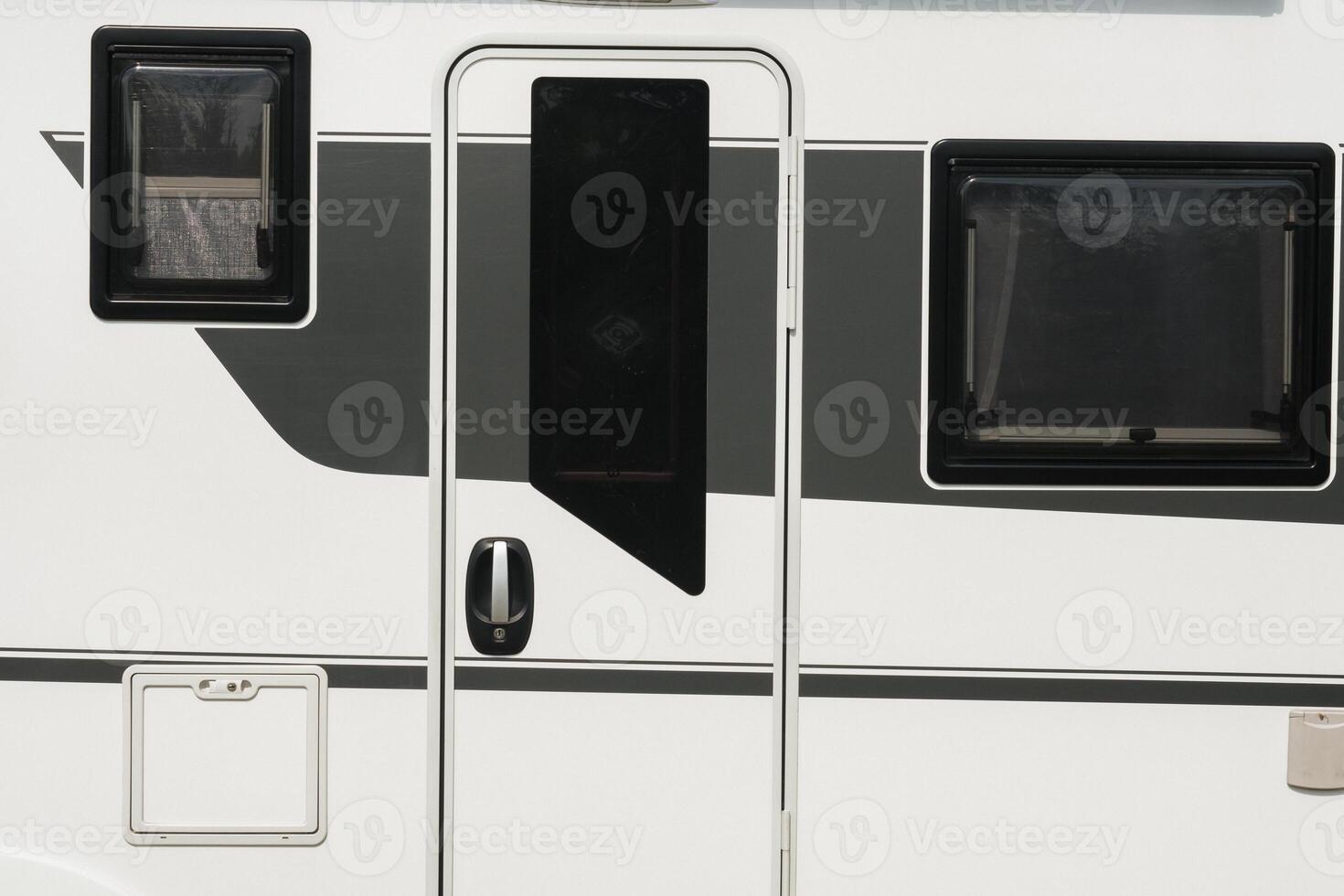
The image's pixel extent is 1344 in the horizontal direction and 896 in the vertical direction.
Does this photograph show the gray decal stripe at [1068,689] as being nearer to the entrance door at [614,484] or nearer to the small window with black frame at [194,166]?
the entrance door at [614,484]

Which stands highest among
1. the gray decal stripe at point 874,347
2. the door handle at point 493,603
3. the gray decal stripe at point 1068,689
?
the gray decal stripe at point 874,347

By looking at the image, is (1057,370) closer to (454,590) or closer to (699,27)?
(699,27)

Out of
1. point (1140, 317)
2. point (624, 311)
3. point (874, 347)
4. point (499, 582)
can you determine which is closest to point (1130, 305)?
Result: point (1140, 317)

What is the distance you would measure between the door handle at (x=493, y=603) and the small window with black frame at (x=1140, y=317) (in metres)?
0.94

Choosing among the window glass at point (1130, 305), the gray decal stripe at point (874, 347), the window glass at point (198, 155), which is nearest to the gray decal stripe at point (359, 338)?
the window glass at point (198, 155)

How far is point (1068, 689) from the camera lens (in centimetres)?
284

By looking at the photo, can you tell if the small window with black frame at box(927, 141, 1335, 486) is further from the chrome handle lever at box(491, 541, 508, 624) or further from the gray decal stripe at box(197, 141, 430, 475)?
the gray decal stripe at box(197, 141, 430, 475)

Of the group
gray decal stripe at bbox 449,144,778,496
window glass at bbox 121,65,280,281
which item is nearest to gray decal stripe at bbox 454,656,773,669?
gray decal stripe at bbox 449,144,778,496

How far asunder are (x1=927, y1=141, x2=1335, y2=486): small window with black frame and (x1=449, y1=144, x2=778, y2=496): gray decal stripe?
1.29 feet

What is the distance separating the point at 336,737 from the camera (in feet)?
9.25

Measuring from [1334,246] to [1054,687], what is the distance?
1157 millimetres

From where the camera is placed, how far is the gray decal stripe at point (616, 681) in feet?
9.28

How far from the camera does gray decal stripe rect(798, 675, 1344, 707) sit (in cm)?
283

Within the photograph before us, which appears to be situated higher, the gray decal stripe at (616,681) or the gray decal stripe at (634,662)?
the gray decal stripe at (634,662)
